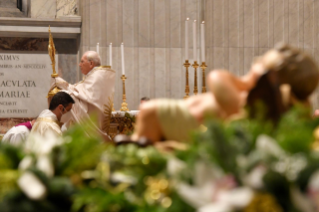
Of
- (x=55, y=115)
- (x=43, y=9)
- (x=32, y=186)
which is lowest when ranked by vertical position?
(x=55, y=115)

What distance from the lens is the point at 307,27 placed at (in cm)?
977

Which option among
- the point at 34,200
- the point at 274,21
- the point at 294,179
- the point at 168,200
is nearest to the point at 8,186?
the point at 34,200

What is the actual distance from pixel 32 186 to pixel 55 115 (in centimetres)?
455

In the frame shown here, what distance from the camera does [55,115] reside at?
228 inches

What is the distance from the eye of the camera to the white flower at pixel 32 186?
50.8 inches

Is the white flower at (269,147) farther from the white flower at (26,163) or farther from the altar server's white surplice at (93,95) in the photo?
the altar server's white surplice at (93,95)

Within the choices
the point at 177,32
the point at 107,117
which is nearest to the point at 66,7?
the point at 177,32

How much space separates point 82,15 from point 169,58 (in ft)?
6.10

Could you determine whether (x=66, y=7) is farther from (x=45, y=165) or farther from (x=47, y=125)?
(x=45, y=165)

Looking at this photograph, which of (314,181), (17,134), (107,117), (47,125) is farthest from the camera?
(107,117)

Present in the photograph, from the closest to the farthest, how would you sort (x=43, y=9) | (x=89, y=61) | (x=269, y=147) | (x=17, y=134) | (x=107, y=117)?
1. (x=269, y=147)
2. (x=17, y=134)
3. (x=107, y=117)
4. (x=89, y=61)
5. (x=43, y=9)

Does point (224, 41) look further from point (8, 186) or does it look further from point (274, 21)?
point (8, 186)

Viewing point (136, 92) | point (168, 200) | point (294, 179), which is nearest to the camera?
point (294, 179)

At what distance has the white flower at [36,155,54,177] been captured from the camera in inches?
54.2
